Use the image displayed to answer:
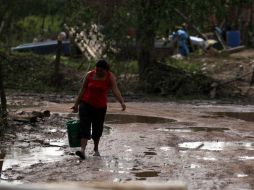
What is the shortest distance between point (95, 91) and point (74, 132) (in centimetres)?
75

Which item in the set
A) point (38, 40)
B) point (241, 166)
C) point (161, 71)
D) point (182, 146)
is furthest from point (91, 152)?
point (38, 40)

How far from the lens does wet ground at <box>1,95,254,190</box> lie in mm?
8969

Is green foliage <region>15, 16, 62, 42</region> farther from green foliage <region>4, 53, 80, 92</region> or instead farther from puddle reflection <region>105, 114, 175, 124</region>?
puddle reflection <region>105, 114, 175, 124</region>

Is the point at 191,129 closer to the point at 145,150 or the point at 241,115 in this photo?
the point at 145,150

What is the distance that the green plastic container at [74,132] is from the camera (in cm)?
1055

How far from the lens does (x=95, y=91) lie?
10.4 m

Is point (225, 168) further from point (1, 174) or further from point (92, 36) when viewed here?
point (92, 36)

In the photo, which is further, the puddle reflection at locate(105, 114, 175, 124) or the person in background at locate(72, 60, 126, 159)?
the puddle reflection at locate(105, 114, 175, 124)

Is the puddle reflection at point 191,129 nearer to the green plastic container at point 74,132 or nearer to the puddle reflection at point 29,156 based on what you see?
the puddle reflection at point 29,156

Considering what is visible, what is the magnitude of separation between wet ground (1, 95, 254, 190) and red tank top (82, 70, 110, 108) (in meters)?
0.89

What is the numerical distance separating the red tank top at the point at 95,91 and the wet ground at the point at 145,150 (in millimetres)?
890

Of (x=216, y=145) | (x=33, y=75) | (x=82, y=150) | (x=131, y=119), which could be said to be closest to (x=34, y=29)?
(x=33, y=75)

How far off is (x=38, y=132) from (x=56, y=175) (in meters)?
3.96

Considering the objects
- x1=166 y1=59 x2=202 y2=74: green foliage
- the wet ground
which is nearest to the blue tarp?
x1=166 y1=59 x2=202 y2=74: green foliage
